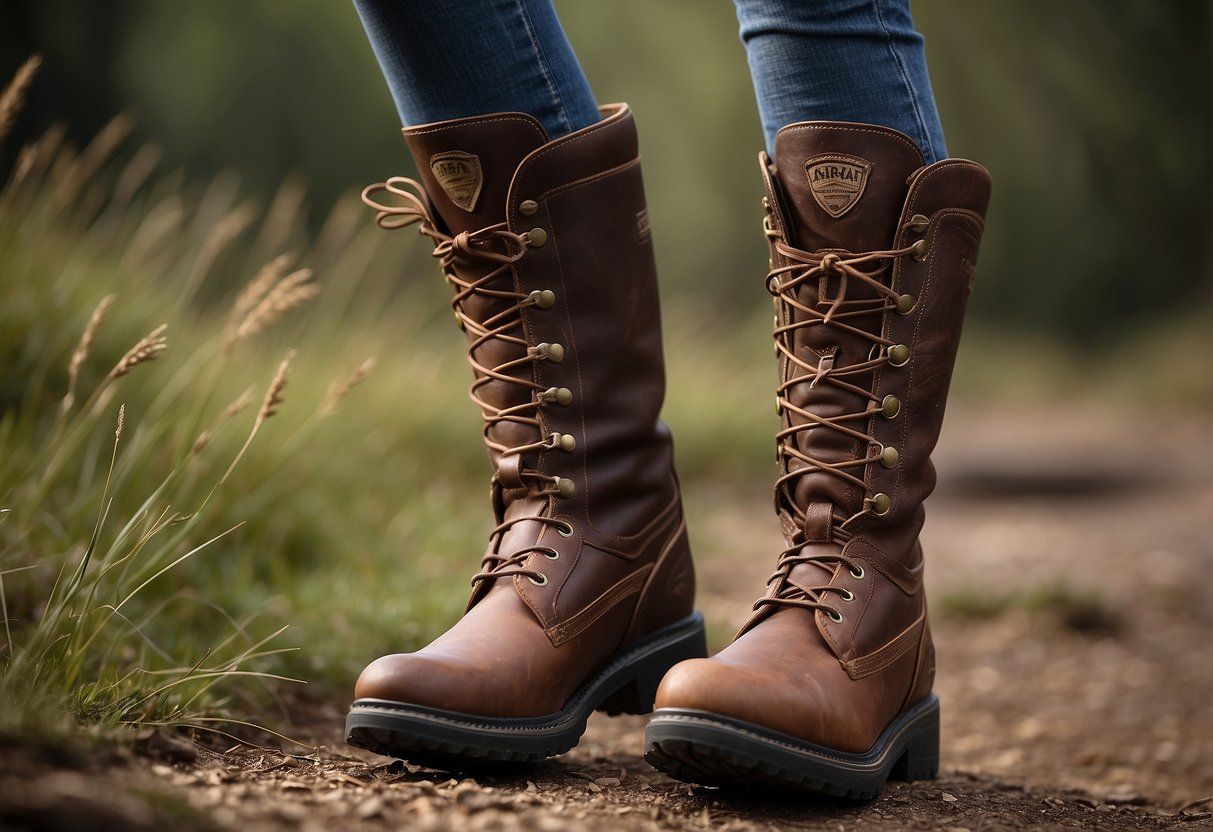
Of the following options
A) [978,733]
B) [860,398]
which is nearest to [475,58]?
[860,398]

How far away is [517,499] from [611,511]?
0.14m

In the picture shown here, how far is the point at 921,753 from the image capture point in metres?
1.59

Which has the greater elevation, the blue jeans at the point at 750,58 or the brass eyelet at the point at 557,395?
the blue jeans at the point at 750,58

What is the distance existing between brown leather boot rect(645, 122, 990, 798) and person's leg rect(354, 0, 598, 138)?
31cm

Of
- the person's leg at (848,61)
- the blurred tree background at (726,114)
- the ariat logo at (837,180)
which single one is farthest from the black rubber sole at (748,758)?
the blurred tree background at (726,114)

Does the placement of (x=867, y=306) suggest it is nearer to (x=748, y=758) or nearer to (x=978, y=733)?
(x=748, y=758)

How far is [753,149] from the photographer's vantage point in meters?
10.9

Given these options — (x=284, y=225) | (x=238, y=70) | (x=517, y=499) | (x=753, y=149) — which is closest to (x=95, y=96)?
(x=238, y=70)

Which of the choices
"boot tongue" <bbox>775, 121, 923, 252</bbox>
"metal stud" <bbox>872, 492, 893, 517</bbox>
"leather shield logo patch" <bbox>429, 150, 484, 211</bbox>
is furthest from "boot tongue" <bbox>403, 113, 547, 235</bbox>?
"metal stud" <bbox>872, 492, 893, 517</bbox>

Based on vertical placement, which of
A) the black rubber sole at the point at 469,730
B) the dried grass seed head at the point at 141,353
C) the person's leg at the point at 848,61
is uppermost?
the person's leg at the point at 848,61

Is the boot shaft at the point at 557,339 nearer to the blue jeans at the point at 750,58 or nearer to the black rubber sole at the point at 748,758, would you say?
the blue jeans at the point at 750,58

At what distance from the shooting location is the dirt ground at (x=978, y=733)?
113 cm

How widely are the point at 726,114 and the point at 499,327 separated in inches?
360

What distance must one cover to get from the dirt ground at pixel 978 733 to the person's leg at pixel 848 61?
896 mm
